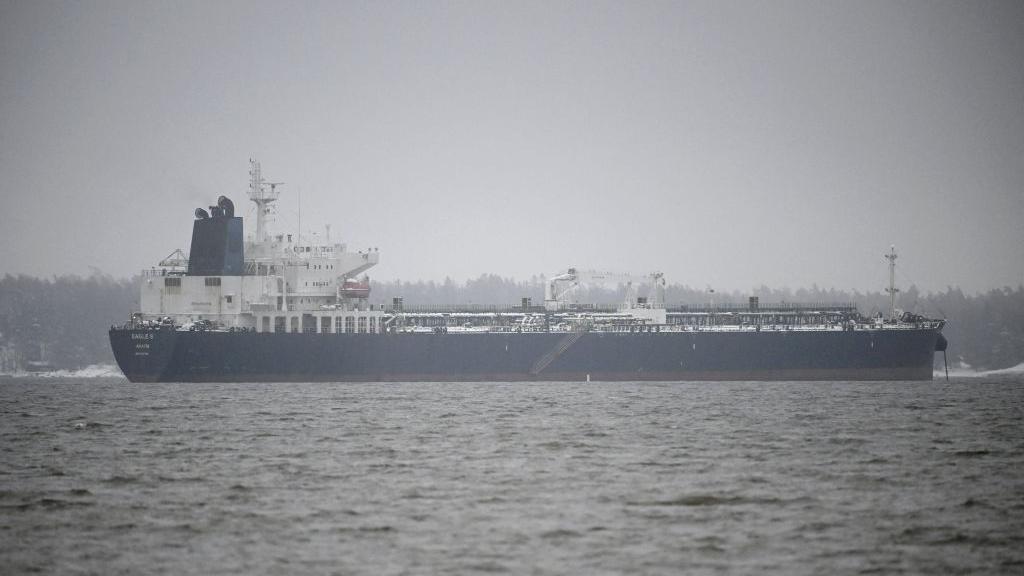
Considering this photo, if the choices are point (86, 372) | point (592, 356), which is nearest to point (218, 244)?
point (592, 356)

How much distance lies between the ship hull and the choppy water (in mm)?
19838

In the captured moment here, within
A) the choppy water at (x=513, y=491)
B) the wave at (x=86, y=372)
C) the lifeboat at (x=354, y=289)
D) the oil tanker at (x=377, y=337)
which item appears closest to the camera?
the choppy water at (x=513, y=491)

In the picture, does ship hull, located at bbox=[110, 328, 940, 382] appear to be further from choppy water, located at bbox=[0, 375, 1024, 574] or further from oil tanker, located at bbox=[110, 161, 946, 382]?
choppy water, located at bbox=[0, 375, 1024, 574]

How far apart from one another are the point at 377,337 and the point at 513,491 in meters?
43.6

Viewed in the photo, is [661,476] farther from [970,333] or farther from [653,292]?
[970,333]

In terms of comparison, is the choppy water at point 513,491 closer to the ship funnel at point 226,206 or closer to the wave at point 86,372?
the ship funnel at point 226,206

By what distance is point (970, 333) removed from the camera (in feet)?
451

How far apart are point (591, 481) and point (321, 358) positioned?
4290 centimetres

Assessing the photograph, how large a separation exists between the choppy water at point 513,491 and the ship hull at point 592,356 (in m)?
19.8

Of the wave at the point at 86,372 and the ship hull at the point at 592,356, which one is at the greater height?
the ship hull at the point at 592,356

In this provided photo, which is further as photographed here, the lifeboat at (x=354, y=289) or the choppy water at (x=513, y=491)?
the lifeboat at (x=354, y=289)

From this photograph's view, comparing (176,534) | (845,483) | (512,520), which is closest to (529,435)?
(845,483)

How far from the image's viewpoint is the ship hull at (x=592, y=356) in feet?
226

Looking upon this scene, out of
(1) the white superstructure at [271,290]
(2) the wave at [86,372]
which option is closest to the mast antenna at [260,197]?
(1) the white superstructure at [271,290]
